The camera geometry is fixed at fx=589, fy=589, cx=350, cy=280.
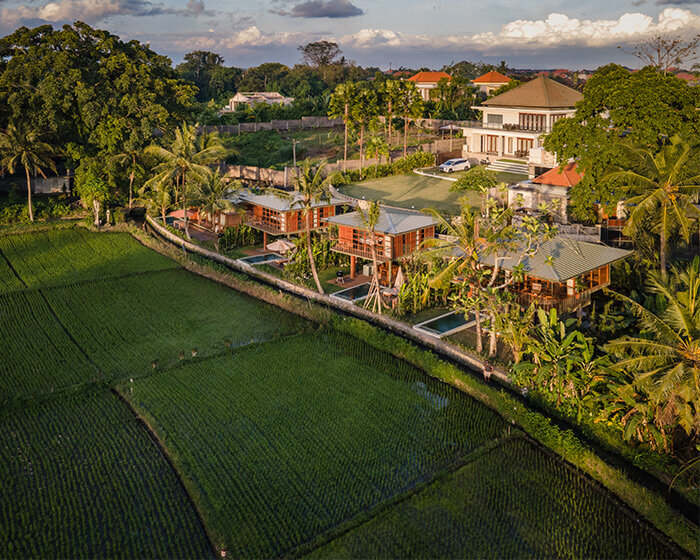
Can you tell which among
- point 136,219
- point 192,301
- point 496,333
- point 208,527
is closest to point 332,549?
point 208,527

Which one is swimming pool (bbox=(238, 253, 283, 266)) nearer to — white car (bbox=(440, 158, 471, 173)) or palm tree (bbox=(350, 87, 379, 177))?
palm tree (bbox=(350, 87, 379, 177))

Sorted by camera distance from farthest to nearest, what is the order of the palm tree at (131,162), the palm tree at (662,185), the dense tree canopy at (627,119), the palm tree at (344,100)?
the palm tree at (344,100) → the palm tree at (131,162) → the dense tree canopy at (627,119) → the palm tree at (662,185)

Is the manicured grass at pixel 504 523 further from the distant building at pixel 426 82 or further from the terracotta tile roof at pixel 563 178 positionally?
the distant building at pixel 426 82

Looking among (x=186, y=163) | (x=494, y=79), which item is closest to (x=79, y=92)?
(x=186, y=163)

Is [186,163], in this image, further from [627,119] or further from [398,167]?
[627,119]

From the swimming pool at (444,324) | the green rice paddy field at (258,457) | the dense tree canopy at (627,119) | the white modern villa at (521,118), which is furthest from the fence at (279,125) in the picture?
the swimming pool at (444,324)

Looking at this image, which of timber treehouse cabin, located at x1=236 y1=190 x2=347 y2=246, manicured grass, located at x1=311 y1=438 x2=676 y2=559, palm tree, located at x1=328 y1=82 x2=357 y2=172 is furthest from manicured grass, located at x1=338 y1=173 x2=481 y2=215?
manicured grass, located at x1=311 y1=438 x2=676 y2=559
